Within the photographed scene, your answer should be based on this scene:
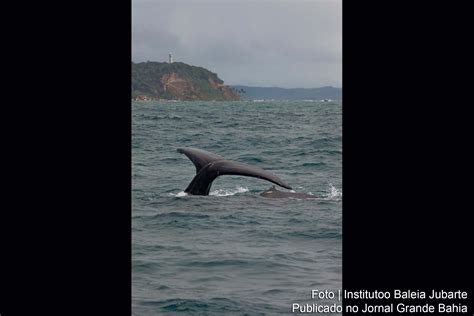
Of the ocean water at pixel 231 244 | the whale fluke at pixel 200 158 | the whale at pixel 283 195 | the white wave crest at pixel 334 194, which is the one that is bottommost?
the ocean water at pixel 231 244

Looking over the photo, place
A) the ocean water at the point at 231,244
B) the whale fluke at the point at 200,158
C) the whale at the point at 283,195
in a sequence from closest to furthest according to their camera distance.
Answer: the ocean water at the point at 231,244 < the whale fluke at the point at 200,158 < the whale at the point at 283,195

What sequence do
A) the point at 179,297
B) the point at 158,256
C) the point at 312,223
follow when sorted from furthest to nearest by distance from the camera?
1. the point at 312,223
2. the point at 158,256
3. the point at 179,297

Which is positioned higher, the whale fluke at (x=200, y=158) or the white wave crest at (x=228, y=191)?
the whale fluke at (x=200, y=158)

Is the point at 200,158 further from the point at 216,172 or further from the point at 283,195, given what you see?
the point at 283,195

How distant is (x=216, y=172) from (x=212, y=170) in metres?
0.13

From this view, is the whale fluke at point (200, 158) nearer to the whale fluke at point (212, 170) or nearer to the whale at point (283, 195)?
the whale fluke at point (212, 170)

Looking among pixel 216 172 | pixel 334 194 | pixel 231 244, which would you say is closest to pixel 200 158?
pixel 216 172

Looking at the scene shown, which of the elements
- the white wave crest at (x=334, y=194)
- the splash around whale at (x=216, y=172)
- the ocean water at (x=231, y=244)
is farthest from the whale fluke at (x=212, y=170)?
the white wave crest at (x=334, y=194)

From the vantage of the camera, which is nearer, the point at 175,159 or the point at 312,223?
the point at 312,223

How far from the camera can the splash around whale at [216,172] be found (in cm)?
1600
